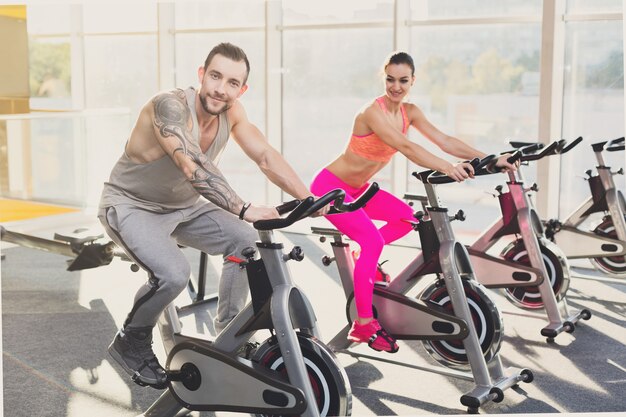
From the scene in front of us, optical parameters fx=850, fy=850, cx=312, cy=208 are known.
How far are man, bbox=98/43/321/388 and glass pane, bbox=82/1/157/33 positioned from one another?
6487mm

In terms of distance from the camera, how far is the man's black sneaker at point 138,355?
3100 mm

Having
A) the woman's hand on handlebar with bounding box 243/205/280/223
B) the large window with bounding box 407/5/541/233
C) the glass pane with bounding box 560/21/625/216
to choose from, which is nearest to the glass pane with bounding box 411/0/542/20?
Answer: the large window with bounding box 407/5/541/233

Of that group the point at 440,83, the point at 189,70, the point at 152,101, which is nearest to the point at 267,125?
the point at 189,70

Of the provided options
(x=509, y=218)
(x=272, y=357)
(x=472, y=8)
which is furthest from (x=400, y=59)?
(x=472, y=8)

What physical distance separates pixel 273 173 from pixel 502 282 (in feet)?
6.31

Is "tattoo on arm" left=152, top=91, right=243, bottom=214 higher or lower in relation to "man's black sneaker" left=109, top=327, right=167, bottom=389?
higher

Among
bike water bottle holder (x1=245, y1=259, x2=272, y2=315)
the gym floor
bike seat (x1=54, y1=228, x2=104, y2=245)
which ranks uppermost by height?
bike water bottle holder (x1=245, y1=259, x2=272, y2=315)

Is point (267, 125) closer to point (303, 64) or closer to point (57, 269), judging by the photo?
point (303, 64)

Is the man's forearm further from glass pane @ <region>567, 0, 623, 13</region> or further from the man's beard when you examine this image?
glass pane @ <region>567, 0, 623, 13</region>

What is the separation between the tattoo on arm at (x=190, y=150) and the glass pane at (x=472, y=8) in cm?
478

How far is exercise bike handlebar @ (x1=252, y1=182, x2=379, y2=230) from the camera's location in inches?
101

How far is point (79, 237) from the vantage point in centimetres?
545

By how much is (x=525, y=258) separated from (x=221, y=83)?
97.1 inches

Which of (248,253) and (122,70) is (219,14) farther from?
(248,253)
